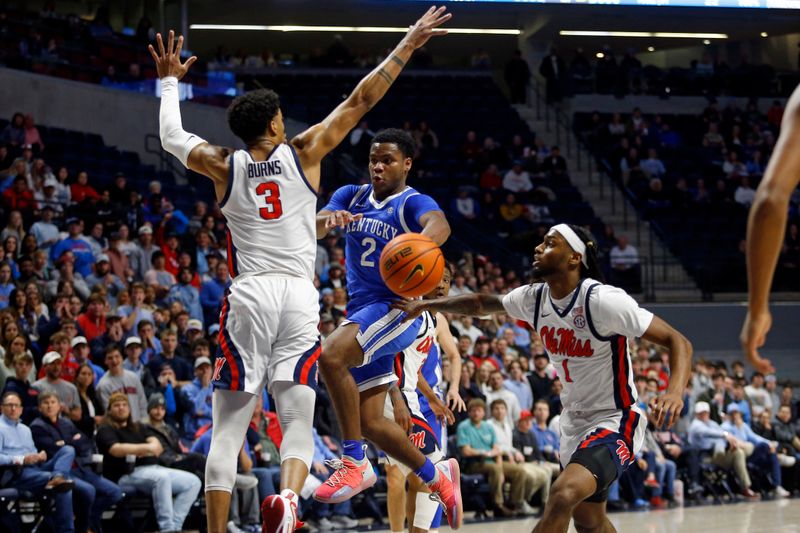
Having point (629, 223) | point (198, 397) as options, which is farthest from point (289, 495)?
point (629, 223)

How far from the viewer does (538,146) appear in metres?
24.0

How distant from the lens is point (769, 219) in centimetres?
273

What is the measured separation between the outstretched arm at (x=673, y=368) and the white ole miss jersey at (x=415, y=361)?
1755mm

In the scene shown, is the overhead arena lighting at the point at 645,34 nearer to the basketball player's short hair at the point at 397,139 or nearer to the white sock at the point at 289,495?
the basketball player's short hair at the point at 397,139

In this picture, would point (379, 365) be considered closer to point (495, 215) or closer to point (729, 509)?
point (729, 509)

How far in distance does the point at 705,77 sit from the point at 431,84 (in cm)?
669

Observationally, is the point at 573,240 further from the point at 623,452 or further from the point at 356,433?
the point at 356,433

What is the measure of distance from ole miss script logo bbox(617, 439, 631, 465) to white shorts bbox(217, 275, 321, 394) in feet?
5.59

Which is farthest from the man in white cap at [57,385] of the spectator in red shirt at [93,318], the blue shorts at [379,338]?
the blue shorts at [379,338]

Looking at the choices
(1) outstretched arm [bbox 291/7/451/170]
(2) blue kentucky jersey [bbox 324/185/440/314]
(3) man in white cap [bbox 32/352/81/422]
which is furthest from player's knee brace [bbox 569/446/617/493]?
(3) man in white cap [bbox 32/352/81/422]

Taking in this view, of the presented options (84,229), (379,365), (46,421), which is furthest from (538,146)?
(379,365)

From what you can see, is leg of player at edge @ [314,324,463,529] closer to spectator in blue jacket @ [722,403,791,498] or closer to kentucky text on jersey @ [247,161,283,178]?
kentucky text on jersey @ [247,161,283,178]

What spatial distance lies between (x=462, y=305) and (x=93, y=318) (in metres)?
6.45

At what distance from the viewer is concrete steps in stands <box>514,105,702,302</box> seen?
69.2 ft
